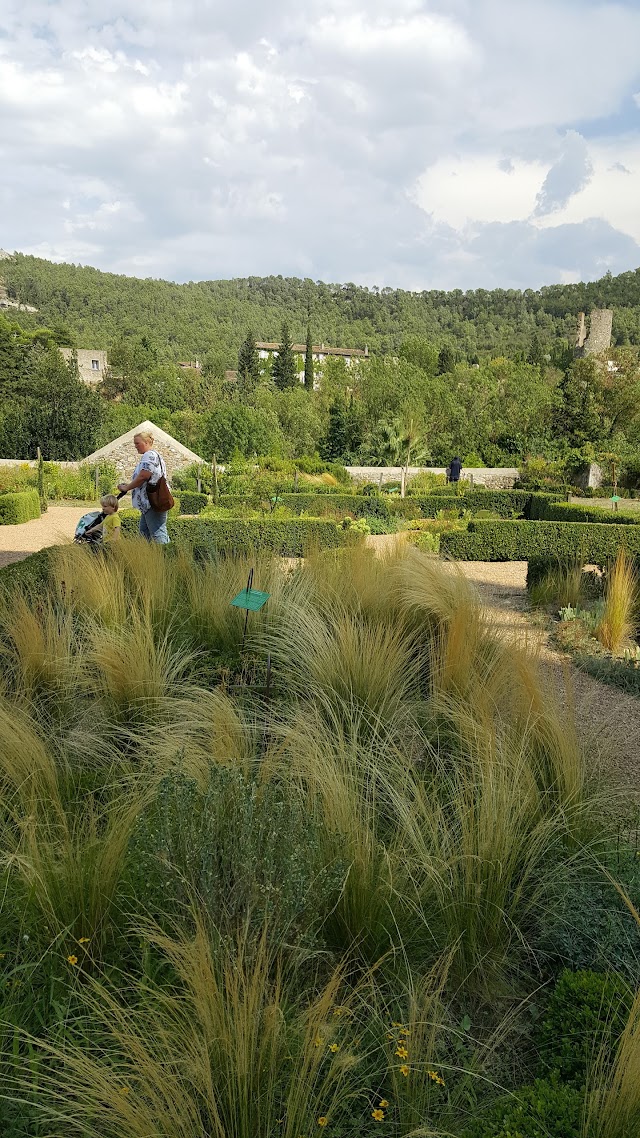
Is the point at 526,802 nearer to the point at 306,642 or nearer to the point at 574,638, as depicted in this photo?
the point at 306,642

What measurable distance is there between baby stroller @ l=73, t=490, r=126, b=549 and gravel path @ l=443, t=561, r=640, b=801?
10.6 ft

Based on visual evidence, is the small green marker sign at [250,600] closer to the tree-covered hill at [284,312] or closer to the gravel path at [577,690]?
the gravel path at [577,690]

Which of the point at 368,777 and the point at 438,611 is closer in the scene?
the point at 368,777

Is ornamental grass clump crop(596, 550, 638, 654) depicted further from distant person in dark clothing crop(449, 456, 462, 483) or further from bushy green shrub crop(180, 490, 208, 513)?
distant person in dark clothing crop(449, 456, 462, 483)

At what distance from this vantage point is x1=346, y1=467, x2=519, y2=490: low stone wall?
22.8 m

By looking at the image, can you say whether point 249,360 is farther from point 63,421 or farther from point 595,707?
point 595,707

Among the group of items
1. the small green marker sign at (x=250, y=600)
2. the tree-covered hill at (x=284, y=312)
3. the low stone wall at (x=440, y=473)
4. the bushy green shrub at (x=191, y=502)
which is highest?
the tree-covered hill at (x=284, y=312)

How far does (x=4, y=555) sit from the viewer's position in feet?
35.2

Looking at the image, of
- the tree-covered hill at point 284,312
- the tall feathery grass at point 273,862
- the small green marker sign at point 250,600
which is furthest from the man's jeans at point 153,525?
the tree-covered hill at point 284,312

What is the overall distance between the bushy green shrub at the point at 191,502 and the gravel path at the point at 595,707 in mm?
10468

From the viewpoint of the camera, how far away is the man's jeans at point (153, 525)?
673 cm

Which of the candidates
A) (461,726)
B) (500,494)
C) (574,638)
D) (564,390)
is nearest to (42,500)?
(500,494)

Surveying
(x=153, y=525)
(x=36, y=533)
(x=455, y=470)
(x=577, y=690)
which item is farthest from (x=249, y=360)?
(x=577, y=690)

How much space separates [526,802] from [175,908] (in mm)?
1082
